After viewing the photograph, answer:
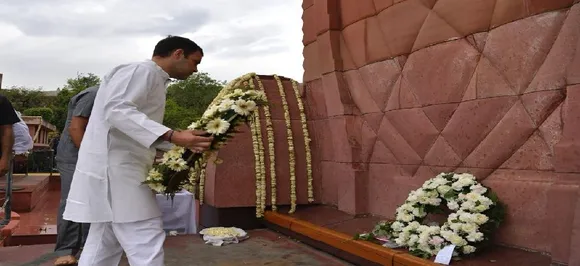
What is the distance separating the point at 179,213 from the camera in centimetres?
654

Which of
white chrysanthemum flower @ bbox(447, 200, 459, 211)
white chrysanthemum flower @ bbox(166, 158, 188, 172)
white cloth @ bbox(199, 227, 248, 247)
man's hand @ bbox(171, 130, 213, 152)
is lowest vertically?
white cloth @ bbox(199, 227, 248, 247)

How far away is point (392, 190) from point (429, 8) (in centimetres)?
166

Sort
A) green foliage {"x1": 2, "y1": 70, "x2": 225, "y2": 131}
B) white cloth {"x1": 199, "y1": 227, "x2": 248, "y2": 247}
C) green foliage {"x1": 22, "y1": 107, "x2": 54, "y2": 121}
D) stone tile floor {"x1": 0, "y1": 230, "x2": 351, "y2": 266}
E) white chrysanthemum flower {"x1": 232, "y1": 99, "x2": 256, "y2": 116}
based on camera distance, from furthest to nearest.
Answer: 1. green foliage {"x1": 2, "y1": 70, "x2": 225, "y2": 131}
2. green foliage {"x1": 22, "y1": 107, "x2": 54, "y2": 121}
3. white cloth {"x1": 199, "y1": 227, "x2": 248, "y2": 247}
4. stone tile floor {"x1": 0, "y1": 230, "x2": 351, "y2": 266}
5. white chrysanthemum flower {"x1": 232, "y1": 99, "x2": 256, "y2": 116}

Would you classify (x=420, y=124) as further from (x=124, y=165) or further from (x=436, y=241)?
(x=124, y=165)

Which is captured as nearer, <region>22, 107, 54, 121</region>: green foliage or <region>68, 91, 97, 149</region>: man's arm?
<region>68, 91, 97, 149</region>: man's arm

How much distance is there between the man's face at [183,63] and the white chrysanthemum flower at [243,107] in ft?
1.20

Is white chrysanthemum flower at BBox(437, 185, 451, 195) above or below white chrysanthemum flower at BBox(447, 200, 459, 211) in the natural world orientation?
above

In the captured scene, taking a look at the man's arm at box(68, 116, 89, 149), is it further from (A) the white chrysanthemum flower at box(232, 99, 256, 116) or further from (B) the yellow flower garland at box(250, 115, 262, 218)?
(B) the yellow flower garland at box(250, 115, 262, 218)

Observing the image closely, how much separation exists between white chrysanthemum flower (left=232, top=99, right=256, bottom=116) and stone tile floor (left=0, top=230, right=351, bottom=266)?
6.18 ft

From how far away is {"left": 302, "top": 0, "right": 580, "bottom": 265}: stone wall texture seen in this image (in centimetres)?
326

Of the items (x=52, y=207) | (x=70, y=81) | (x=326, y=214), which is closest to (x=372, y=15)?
(x=326, y=214)

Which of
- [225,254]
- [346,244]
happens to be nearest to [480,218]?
[346,244]

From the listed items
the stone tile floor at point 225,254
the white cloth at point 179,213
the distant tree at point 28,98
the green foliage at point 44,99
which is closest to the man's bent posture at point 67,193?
the stone tile floor at point 225,254

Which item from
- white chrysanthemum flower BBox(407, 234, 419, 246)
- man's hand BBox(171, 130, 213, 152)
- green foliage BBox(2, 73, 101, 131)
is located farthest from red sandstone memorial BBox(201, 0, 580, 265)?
green foliage BBox(2, 73, 101, 131)
